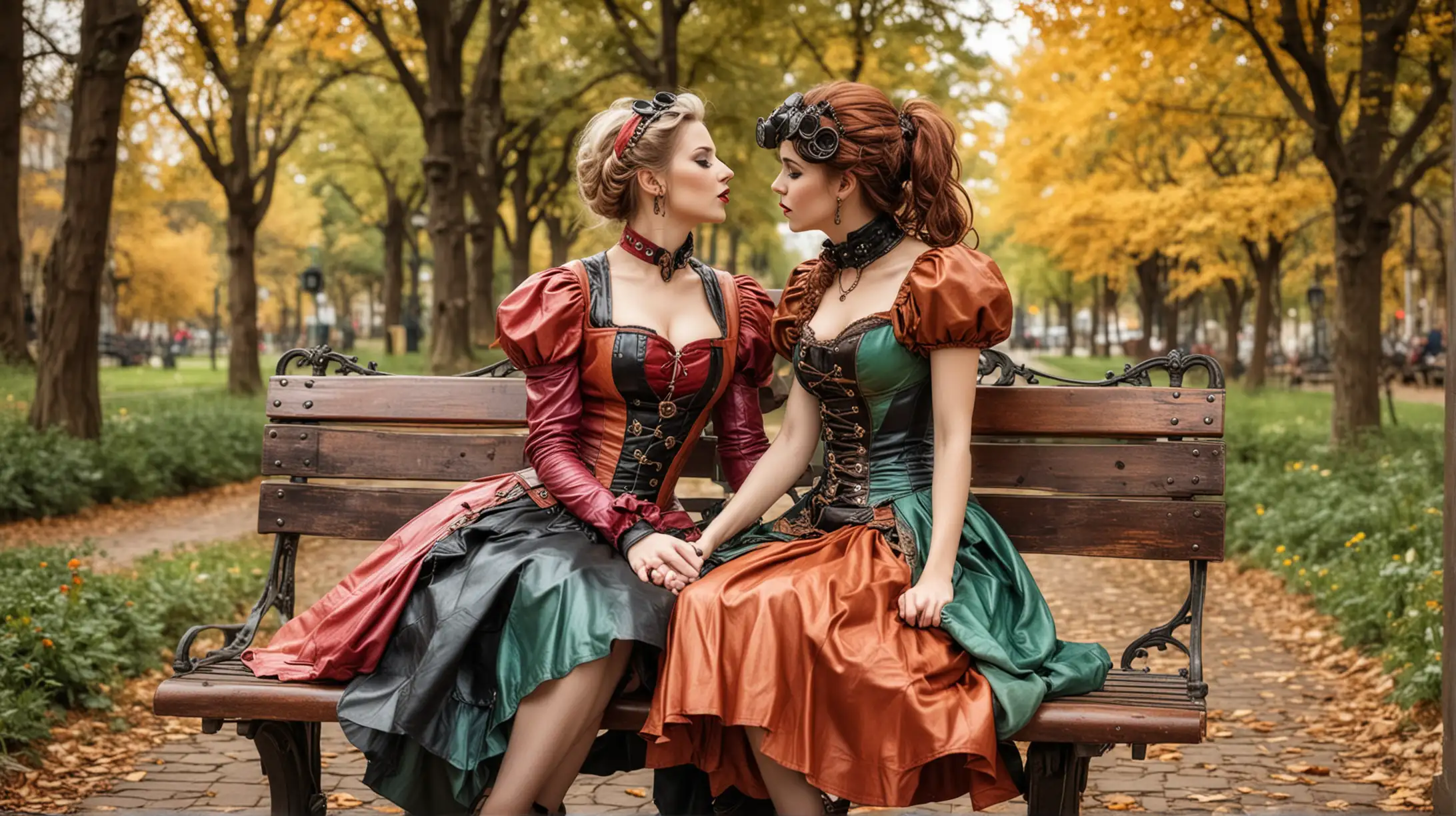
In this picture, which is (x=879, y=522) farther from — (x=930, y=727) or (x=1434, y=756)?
(x=1434, y=756)

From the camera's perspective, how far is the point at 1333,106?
35.1ft

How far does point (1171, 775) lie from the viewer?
14.9 ft

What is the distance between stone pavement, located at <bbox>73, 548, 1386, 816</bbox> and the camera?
4.17 meters

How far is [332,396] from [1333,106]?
947 cm

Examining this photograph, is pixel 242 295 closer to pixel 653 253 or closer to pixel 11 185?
pixel 11 185

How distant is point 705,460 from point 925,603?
4.04ft

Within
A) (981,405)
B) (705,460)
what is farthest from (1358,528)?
(705,460)

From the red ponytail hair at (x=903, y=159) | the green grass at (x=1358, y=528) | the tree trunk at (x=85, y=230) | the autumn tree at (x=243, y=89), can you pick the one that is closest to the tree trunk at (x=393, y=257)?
the autumn tree at (x=243, y=89)

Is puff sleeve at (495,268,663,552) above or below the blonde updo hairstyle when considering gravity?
below

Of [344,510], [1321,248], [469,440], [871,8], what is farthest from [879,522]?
[1321,248]

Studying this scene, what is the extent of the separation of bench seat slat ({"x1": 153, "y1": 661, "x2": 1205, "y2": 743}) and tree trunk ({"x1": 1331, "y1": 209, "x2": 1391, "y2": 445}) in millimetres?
9229

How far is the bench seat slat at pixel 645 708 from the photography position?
2799 mm

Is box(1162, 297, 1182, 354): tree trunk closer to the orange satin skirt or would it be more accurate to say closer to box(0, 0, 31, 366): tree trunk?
box(0, 0, 31, 366): tree trunk

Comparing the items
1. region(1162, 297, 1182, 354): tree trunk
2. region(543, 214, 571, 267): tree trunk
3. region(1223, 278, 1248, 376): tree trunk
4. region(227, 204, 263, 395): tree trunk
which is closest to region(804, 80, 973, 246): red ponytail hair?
region(227, 204, 263, 395): tree trunk
